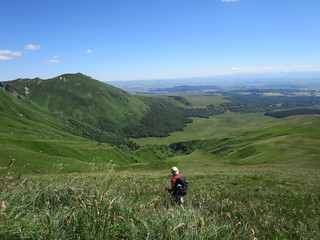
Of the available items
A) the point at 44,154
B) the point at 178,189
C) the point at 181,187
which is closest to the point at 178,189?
the point at 178,189

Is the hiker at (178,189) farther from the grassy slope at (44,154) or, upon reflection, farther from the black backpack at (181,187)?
the grassy slope at (44,154)

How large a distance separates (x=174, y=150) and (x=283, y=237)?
598ft

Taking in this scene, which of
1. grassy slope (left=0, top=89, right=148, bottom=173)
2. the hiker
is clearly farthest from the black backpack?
grassy slope (left=0, top=89, right=148, bottom=173)

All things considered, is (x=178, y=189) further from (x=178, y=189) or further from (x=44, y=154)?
(x=44, y=154)

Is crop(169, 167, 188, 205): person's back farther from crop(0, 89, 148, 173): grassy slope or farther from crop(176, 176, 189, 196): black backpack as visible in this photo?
crop(0, 89, 148, 173): grassy slope

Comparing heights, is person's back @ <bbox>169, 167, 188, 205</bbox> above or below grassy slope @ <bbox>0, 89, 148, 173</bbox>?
above

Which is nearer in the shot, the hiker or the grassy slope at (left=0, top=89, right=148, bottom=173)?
the hiker

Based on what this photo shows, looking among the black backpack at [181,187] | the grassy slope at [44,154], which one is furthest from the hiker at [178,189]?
the grassy slope at [44,154]

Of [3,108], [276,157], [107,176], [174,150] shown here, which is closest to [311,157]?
[276,157]

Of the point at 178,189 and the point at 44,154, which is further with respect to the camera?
the point at 44,154

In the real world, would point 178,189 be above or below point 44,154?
above

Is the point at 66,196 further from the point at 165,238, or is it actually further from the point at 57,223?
the point at 165,238

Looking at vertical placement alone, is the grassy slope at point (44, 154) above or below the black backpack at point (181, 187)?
below

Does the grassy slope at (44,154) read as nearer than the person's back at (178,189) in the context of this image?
No
